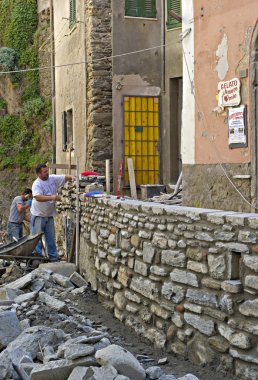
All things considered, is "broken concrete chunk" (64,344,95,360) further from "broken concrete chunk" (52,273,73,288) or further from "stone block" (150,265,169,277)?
"broken concrete chunk" (52,273,73,288)

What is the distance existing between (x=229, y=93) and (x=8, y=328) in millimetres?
4036

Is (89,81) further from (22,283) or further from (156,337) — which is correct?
(156,337)

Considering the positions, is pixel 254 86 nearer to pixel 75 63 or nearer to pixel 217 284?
pixel 217 284

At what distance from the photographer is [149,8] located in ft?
49.6

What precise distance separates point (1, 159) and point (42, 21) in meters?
5.31

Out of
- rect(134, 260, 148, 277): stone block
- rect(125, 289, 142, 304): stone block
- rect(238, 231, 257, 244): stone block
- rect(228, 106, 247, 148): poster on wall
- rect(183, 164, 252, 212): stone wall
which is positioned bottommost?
rect(125, 289, 142, 304): stone block

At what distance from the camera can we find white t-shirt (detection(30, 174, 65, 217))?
11.6m

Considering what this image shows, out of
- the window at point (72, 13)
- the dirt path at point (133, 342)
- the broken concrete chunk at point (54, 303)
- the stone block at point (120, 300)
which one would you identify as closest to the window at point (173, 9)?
the window at point (72, 13)

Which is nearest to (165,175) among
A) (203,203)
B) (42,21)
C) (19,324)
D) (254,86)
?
(203,203)

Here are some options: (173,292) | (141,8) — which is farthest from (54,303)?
(141,8)

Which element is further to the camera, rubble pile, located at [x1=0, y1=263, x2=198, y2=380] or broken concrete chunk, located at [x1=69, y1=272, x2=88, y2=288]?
broken concrete chunk, located at [x1=69, y1=272, x2=88, y2=288]

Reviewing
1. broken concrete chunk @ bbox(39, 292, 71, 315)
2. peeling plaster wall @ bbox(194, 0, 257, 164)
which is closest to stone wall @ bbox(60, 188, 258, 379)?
broken concrete chunk @ bbox(39, 292, 71, 315)

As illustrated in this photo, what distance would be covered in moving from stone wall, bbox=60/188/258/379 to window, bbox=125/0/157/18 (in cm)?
717

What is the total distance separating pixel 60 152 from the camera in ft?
62.5
